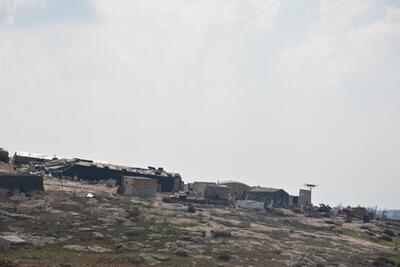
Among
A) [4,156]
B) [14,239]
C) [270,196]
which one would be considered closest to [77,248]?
[14,239]

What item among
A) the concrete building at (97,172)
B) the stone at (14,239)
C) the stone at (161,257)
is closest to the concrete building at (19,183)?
the stone at (14,239)

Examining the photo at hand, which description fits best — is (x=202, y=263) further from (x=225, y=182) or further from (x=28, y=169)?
(x=225, y=182)

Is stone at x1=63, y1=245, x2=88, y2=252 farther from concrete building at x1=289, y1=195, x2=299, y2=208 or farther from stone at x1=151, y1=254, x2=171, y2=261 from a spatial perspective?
concrete building at x1=289, y1=195, x2=299, y2=208

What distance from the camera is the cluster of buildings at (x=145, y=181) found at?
74.1m

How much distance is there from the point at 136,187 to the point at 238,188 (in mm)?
35253

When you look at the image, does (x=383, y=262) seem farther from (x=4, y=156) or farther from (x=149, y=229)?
(x=4, y=156)

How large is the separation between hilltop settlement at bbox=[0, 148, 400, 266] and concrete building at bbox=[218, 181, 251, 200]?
10646mm

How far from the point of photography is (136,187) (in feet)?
237

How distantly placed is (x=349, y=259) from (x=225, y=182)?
53.4 metres

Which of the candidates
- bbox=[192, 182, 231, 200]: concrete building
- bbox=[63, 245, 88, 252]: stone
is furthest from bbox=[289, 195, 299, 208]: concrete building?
bbox=[63, 245, 88, 252]: stone

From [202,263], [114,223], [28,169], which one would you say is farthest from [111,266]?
[28,169]

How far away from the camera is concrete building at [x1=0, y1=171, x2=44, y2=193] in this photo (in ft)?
182

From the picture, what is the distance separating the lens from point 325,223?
8181 centimetres

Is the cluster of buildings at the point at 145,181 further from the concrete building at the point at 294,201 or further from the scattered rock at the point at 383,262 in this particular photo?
the scattered rock at the point at 383,262
